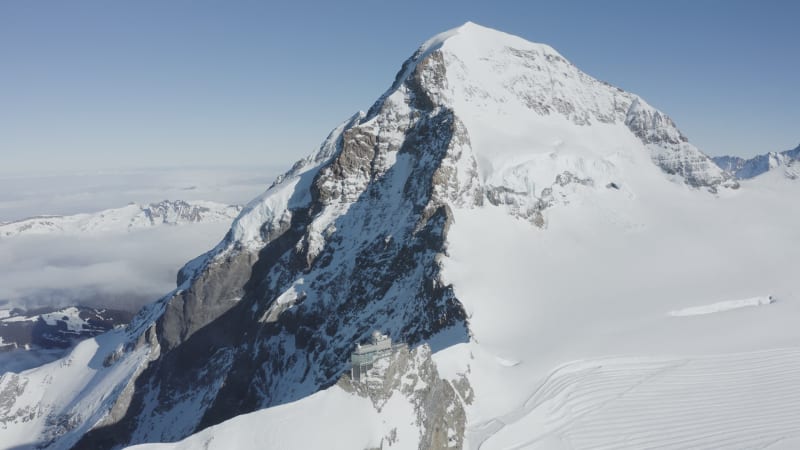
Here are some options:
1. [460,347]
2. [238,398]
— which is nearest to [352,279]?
[238,398]

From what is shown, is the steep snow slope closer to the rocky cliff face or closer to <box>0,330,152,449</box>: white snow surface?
the rocky cliff face

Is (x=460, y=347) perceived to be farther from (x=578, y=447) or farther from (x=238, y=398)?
(x=238, y=398)

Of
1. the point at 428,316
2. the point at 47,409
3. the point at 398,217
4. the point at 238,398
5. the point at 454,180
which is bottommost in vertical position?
the point at 47,409

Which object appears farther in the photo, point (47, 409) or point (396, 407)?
point (47, 409)

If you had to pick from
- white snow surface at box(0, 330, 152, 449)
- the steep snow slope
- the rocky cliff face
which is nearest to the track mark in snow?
Result: the steep snow slope

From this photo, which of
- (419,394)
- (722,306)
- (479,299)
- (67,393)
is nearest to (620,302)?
(722,306)

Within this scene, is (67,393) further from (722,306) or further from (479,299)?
(722,306)
